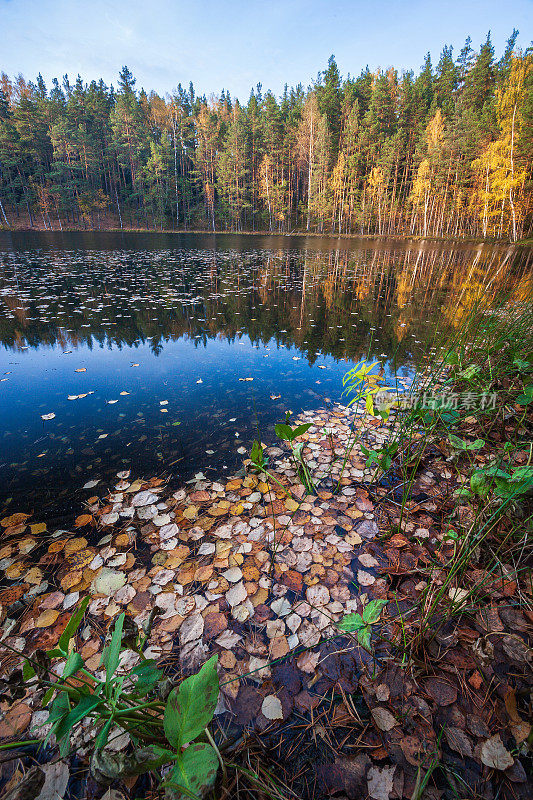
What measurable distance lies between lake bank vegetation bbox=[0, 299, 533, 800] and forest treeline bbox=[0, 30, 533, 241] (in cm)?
4353

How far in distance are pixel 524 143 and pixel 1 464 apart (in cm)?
3683

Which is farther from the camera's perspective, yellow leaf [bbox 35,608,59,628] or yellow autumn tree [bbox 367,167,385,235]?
yellow autumn tree [bbox 367,167,385,235]

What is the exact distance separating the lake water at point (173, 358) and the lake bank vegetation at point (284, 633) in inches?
22.3

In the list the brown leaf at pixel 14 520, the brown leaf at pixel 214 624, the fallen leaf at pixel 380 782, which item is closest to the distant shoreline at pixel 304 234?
the brown leaf at pixel 214 624

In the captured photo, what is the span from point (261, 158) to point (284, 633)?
60621mm

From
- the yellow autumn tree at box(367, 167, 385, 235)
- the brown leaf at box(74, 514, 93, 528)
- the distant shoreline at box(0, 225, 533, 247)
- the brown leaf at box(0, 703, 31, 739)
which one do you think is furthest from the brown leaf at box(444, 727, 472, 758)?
the yellow autumn tree at box(367, 167, 385, 235)

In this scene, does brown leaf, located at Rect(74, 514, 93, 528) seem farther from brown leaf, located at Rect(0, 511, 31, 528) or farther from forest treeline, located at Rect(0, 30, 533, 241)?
forest treeline, located at Rect(0, 30, 533, 241)

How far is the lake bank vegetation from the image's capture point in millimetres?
1011

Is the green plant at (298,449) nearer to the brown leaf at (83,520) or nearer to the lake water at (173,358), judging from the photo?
the lake water at (173,358)

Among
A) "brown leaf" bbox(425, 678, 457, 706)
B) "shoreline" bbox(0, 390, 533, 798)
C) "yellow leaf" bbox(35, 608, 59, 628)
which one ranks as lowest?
"yellow leaf" bbox(35, 608, 59, 628)

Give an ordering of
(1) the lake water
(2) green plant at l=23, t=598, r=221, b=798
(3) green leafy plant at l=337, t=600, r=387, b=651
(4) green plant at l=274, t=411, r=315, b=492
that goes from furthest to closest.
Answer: (1) the lake water
(4) green plant at l=274, t=411, r=315, b=492
(3) green leafy plant at l=337, t=600, r=387, b=651
(2) green plant at l=23, t=598, r=221, b=798

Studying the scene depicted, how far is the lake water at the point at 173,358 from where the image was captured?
10.0 feet

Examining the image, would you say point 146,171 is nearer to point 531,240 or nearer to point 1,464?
point 531,240

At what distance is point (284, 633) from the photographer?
161 cm
